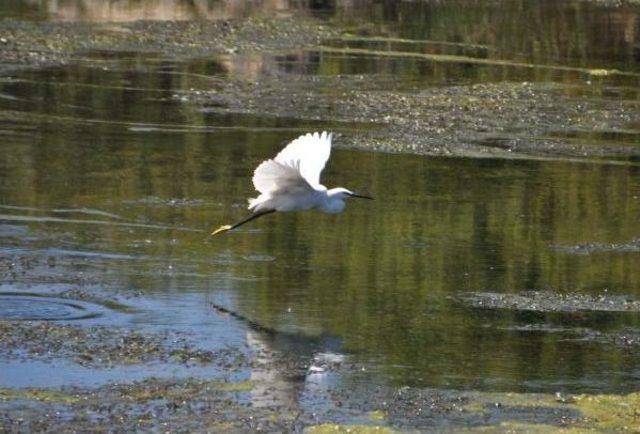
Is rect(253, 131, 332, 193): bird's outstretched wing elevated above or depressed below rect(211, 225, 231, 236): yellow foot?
above

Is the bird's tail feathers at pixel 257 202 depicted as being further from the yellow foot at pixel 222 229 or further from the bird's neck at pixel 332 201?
the bird's neck at pixel 332 201

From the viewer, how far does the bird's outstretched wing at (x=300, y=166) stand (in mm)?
12234

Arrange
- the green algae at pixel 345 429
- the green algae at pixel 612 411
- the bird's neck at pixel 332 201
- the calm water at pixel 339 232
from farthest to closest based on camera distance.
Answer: the bird's neck at pixel 332 201
the calm water at pixel 339 232
the green algae at pixel 612 411
the green algae at pixel 345 429

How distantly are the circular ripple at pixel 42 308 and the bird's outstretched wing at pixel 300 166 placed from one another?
176 centimetres

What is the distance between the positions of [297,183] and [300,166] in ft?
1.90

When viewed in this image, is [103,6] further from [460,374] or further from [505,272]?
[460,374]

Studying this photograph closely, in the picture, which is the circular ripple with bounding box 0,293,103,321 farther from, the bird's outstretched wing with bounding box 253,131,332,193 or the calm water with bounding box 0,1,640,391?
the bird's outstretched wing with bounding box 253,131,332,193

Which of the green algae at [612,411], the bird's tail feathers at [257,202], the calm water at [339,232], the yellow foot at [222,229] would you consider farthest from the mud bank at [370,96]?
the green algae at [612,411]

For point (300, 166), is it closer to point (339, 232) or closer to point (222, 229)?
point (222, 229)

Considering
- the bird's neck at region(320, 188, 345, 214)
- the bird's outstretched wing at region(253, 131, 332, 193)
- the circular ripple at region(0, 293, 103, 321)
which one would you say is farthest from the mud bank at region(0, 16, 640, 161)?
the circular ripple at region(0, 293, 103, 321)

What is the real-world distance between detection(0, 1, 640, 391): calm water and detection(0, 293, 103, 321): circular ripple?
0.58 meters

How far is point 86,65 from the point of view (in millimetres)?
24969

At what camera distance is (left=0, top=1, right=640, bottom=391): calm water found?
11.0 metres

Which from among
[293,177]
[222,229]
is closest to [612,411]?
[293,177]
